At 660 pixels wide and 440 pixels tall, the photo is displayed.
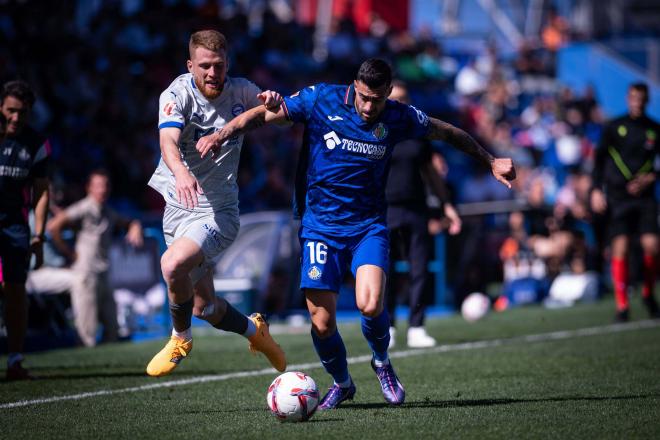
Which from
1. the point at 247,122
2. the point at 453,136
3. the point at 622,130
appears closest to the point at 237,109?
the point at 247,122

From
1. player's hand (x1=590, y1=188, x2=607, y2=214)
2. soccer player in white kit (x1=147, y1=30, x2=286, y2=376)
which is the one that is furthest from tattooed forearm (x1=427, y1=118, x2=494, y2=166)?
player's hand (x1=590, y1=188, x2=607, y2=214)

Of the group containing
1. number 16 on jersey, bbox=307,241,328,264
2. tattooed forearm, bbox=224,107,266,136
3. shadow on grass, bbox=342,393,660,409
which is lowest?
shadow on grass, bbox=342,393,660,409

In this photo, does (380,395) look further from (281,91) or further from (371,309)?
(281,91)

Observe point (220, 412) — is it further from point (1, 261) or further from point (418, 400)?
point (1, 261)

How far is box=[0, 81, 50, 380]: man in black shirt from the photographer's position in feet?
29.8

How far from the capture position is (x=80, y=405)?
768cm

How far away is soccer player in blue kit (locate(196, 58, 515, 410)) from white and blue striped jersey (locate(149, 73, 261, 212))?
2.12ft

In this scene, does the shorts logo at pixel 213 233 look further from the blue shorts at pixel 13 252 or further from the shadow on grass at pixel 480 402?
the blue shorts at pixel 13 252

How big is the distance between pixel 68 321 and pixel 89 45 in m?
5.96

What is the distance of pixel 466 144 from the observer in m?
7.46

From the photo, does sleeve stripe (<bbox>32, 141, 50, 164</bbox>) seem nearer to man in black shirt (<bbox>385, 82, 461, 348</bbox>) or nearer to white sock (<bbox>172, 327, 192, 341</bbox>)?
white sock (<bbox>172, 327, 192, 341</bbox>)

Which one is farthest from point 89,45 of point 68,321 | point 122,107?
point 68,321

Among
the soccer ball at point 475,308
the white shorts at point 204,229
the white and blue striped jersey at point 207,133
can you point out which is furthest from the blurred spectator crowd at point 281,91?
the white and blue striped jersey at point 207,133

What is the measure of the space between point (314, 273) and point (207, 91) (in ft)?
4.85
